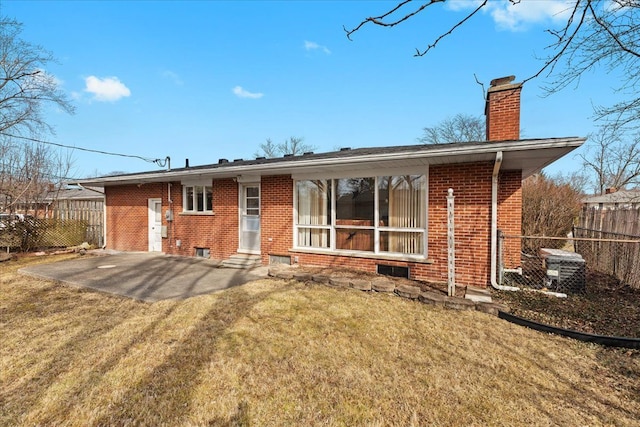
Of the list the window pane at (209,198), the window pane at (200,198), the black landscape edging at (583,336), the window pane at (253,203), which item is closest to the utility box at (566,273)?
the black landscape edging at (583,336)

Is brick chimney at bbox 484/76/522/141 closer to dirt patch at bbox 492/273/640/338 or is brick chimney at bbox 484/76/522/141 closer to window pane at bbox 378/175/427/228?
window pane at bbox 378/175/427/228

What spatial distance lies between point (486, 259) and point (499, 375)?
134 inches

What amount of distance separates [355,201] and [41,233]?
497 inches

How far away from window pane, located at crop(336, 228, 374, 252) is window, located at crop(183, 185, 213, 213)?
4.71 meters

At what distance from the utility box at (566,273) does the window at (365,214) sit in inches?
98.6

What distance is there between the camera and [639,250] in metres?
5.90

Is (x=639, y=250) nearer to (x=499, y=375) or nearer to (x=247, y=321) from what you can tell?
(x=499, y=375)

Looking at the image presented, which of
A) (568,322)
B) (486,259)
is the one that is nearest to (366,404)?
(568,322)

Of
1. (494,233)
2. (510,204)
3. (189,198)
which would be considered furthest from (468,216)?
(189,198)

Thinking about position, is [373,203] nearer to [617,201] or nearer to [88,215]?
[88,215]

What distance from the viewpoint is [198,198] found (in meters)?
9.96

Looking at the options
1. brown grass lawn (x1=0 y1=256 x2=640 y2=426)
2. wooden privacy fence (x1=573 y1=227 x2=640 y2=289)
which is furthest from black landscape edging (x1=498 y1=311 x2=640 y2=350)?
wooden privacy fence (x1=573 y1=227 x2=640 y2=289)

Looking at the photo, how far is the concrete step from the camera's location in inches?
324

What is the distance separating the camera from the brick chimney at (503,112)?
6812 mm
